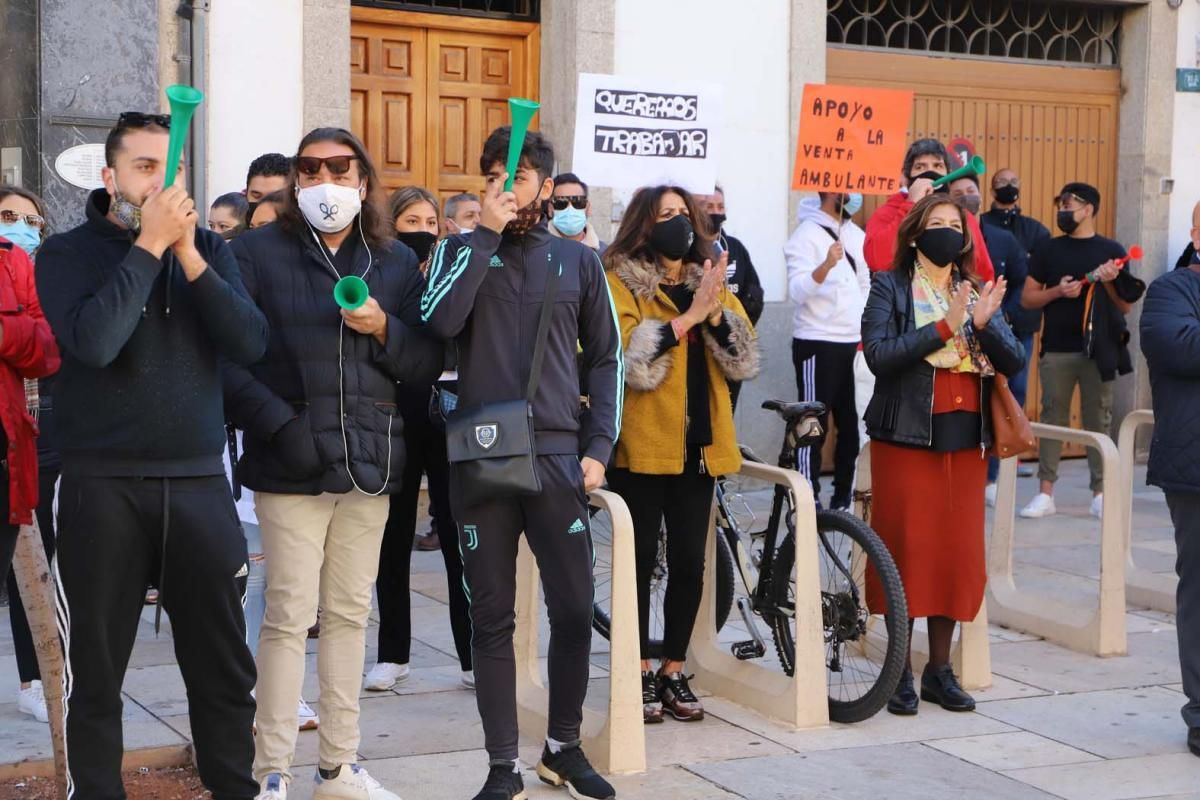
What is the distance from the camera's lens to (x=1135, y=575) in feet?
28.6

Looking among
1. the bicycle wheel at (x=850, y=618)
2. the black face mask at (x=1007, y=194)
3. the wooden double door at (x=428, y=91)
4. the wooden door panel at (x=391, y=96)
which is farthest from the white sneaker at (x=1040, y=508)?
the bicycle wheel at (x=850, y=618)

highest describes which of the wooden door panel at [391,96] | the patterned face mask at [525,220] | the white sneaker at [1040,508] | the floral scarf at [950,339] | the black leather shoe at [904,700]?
the wooden door panel at [391,96]

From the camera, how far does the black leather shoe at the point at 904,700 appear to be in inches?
250

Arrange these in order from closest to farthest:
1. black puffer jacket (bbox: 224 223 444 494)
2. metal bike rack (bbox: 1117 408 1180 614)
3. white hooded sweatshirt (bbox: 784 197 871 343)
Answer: black puffer jacket (bbox: 224 223 444 494) < metal bike rack (bbox: 1117 408 1180 614) < white hooded sweatshirt (bbox: 784 197 871 343)

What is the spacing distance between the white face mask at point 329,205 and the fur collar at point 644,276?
4.31ft

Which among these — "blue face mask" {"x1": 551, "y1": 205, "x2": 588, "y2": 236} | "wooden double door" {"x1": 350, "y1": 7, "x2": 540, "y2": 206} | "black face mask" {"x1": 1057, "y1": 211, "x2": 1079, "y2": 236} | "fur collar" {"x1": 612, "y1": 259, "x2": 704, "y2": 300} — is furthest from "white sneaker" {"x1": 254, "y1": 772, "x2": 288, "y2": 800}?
"black face mask" {"x1": 1057, "y1": 211, "x2": 1079, "y2": 236}

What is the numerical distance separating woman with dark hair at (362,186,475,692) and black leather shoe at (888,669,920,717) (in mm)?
1596

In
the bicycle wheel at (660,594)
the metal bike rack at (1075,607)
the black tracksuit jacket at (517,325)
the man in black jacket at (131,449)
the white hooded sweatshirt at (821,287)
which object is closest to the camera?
the man in black jacket at (131,449)

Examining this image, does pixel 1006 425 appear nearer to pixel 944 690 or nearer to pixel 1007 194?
pixel 944 690

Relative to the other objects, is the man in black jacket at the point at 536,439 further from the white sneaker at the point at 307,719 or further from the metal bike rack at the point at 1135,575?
the metal bike rack at the point at 1135,575

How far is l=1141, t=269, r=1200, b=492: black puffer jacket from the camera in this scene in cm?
595

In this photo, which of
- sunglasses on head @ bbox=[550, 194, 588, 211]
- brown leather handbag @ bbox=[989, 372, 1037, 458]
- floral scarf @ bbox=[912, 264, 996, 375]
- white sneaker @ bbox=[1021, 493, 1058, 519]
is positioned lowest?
white sneaker @ bbox=[1021, 493, 1058, 519]

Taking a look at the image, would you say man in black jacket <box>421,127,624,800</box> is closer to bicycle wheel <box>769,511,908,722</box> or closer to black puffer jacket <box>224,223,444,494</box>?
black puffer jacket <box>224,223,444,494</box>

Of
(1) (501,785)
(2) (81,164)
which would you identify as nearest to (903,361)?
(1) (501,785)
